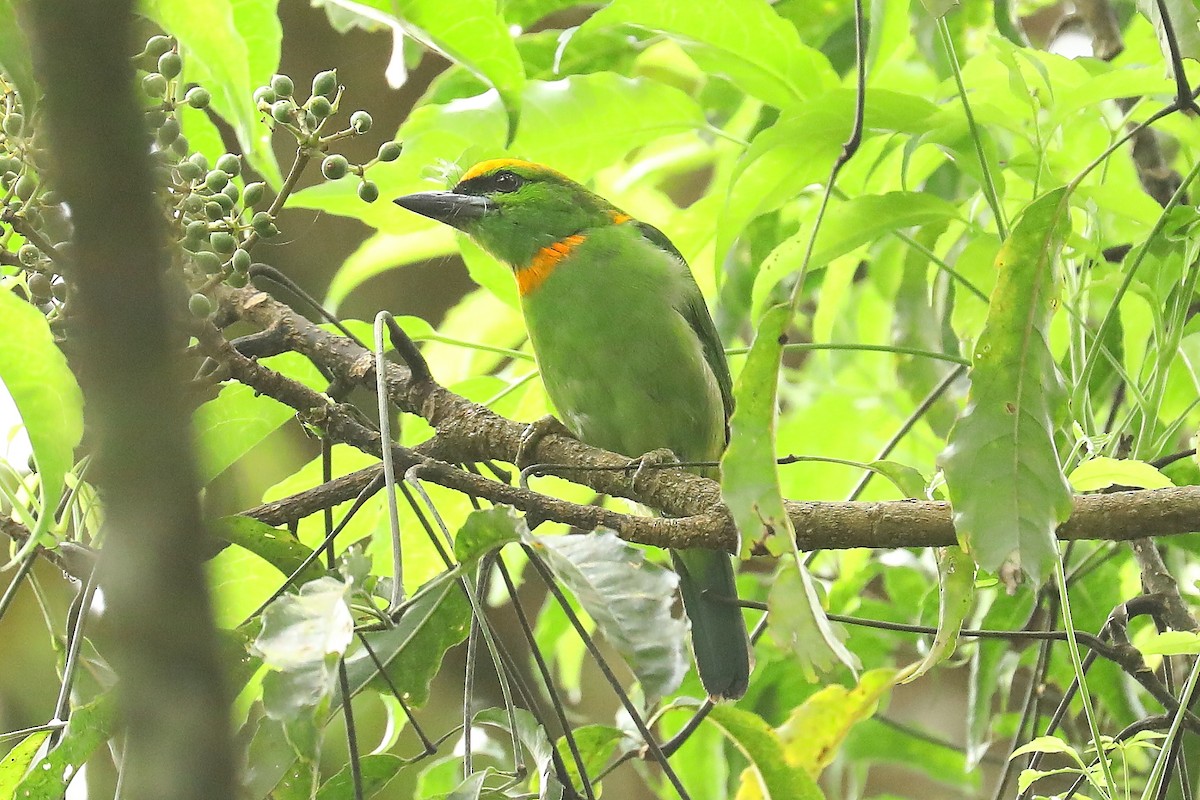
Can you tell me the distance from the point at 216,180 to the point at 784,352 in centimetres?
71

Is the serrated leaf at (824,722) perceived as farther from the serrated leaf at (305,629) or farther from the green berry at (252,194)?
the green berry at (252,194)

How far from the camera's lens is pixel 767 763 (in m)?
0.85

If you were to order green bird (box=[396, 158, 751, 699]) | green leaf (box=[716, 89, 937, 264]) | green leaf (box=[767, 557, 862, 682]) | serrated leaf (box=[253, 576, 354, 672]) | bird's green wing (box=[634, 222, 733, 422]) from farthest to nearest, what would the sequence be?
bird's green wing (box=[634, 222, 733, 422]) < green bird (box=[396, 158, 751, 699]) < green leaf (box=[716, 89, 937, 264]) < green leaf (box=[767, 557, 862, 682]) < serrated leaf (box=[253, 576, 354, 672])

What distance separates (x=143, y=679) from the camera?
321mm

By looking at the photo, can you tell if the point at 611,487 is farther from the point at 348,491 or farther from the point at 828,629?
the point at 828,629

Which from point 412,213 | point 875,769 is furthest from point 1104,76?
point 875,769

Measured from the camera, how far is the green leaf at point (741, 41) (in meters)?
1.45

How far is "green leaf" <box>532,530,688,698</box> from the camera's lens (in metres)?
0.83

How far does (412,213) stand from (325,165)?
676mm

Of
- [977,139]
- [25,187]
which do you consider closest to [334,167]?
[25,187]

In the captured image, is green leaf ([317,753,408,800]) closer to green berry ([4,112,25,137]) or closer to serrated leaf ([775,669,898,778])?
serrated leaf ([775,669,898,778])

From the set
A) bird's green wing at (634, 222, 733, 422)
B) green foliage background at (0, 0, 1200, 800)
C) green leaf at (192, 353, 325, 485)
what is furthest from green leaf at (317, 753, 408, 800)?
bird's green wing at (634, 222, 733, 422)

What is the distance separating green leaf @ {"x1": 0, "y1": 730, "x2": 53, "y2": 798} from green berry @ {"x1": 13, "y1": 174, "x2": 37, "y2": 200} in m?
0.47

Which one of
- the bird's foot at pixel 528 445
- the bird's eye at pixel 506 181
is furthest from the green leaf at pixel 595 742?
the bird's eye at pixel 506 181
